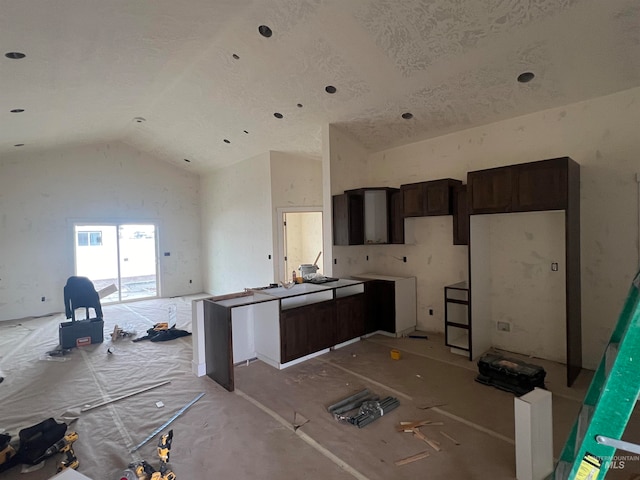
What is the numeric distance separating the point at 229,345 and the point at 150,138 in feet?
19.4

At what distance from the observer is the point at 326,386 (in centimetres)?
351

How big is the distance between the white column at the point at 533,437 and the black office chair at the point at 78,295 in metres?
5.76

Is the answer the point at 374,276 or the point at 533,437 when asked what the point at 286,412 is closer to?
the point at 533,437

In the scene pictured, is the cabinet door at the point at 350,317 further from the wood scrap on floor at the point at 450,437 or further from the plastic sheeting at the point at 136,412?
the wood scrap on floor at the point at 450,437

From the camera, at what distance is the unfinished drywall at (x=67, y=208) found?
6684 millimetres

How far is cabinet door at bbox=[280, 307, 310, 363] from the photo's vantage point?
12.9 feet

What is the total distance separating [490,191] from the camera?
3.81m

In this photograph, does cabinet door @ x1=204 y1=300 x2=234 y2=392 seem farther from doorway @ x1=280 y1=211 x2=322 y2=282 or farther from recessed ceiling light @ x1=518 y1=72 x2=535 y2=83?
doorway @ x1=280 y1=211 x2=322 y2=282

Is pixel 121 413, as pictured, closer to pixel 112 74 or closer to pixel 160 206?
pixel 112 74

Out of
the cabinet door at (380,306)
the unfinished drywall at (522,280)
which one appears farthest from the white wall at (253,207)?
the unfinished drywall at (522,280)

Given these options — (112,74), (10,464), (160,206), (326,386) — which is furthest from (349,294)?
(160,206)

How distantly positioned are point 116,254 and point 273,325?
229 inches

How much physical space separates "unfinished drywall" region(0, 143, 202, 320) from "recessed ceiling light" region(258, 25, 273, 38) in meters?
6.04

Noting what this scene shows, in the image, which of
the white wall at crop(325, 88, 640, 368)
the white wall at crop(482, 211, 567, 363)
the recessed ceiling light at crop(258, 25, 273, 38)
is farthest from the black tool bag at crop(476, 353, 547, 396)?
the recessed ceiling light at crop(258, 25, 273, 38)
